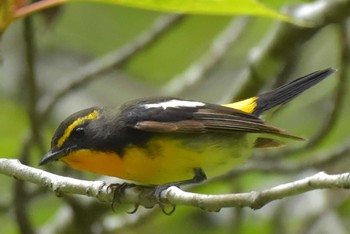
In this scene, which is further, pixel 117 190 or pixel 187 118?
pixel 187 118

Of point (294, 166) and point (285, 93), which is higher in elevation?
point (294, 166)

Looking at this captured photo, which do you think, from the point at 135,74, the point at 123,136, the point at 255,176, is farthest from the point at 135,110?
the point at 135,74

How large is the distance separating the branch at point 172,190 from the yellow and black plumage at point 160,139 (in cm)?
16

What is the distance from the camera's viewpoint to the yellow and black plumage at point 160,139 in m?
3.63

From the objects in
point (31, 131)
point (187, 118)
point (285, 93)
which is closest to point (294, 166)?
point (285, 93)

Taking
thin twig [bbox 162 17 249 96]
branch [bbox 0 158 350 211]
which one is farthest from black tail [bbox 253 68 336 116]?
thin twig [bbox 162 17 249 96]

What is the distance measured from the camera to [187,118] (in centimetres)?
382

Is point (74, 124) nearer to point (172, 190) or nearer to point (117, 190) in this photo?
point (117, 190)

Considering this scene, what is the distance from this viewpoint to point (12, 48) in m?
7.71

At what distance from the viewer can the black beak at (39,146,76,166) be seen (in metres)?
3.66

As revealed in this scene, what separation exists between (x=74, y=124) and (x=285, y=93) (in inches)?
35.7

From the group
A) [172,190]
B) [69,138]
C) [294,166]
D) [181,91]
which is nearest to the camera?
[172,190]

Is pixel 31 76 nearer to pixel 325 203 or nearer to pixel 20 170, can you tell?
pixel 20 170

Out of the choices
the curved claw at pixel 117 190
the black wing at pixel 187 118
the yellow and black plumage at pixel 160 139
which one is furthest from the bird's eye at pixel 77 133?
the curved claw at pixel 117 190
